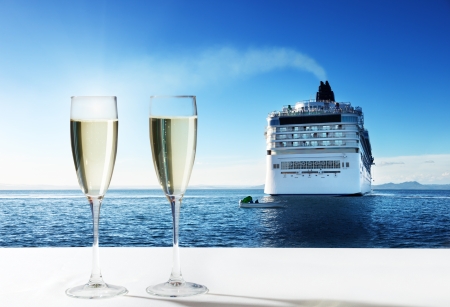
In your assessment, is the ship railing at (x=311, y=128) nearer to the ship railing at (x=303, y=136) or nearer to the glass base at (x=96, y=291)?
the ship railing at (x=303, y=136)

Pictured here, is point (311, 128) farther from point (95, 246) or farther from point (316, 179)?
point (95, 246)

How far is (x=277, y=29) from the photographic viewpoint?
4572 cm

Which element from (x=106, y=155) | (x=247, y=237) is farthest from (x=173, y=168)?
(x=247, y=237)

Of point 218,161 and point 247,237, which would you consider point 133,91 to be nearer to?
point 218,161

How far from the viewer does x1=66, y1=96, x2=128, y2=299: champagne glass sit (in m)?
0.49

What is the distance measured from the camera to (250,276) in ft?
1.89

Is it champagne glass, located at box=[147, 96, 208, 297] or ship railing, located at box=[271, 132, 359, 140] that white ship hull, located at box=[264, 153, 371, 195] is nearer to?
ship railing, located at box=[271, 132, 359, 140]

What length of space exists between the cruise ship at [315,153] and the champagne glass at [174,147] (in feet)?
73.6

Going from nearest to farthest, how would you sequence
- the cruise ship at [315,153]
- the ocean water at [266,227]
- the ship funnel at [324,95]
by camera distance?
the ocean water at [266,227] → the cruise ship at [315,153] → the ship funnel at [324,95]

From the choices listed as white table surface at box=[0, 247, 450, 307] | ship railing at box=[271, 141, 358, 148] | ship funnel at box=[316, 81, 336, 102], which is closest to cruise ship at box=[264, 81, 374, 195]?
ship railing at box=[271, 141, 358, 148]

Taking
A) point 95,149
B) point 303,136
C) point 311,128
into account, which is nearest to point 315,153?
point 303,136

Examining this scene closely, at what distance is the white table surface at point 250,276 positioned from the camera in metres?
0.46

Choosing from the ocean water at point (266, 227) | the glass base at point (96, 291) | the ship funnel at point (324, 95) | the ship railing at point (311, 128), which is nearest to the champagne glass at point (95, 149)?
the glass base at point (96, 291)

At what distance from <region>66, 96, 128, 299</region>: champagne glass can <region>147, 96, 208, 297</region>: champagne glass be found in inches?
1.6
